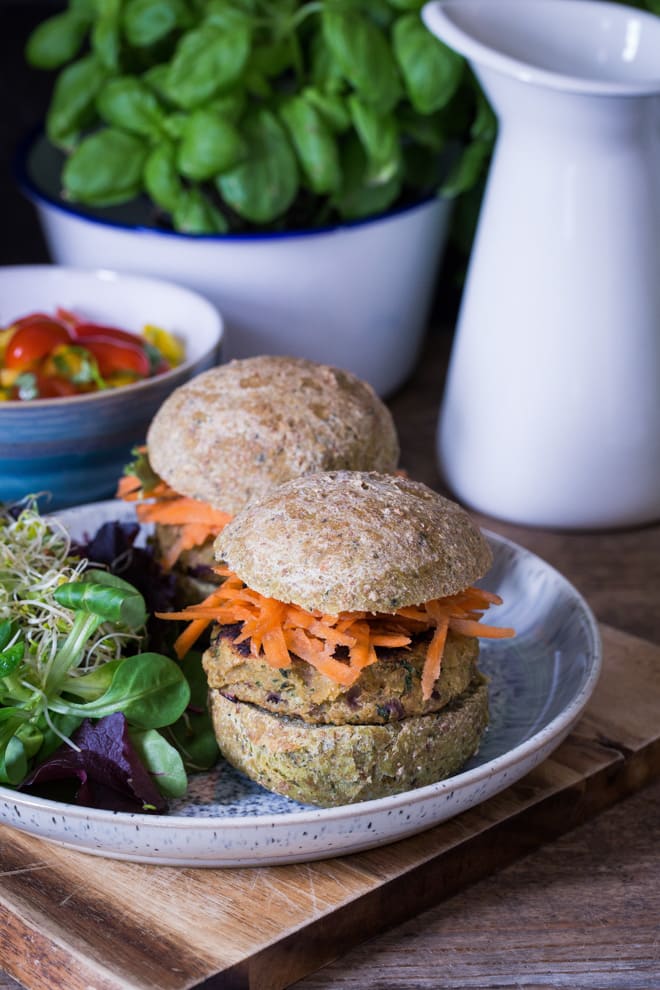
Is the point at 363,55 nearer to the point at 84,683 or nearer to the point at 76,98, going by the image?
the point at 76,98

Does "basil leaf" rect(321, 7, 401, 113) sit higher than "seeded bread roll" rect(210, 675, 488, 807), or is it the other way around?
"basil leaf" rect(321, 7, 401, 113)

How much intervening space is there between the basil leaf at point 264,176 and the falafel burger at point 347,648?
0.98 meters

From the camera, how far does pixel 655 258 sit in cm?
206

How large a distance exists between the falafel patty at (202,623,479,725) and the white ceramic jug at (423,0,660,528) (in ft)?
2.54

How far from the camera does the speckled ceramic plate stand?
1231mm

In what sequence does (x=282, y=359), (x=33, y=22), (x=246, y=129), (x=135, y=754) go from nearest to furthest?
(x=135, y=754) → (x=282, y=359) → (x=246, y=129) → (x=33, y=22)

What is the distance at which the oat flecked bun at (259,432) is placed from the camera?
167 centimetres

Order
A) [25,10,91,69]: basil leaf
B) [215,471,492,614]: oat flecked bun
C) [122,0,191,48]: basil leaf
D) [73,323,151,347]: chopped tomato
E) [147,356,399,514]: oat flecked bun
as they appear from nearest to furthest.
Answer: [215,471,492,614]: oat flecked bun, [147,356,399,514]: oat flecked bun, [73,323,151,347]: chopped tomato, [122,0,191,48]: basil leaf, [25,10,91,69]: basil leaf

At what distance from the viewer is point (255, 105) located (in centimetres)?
235

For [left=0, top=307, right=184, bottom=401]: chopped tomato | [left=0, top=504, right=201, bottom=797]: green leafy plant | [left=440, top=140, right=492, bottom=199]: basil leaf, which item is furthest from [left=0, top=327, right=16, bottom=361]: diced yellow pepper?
[left=440, top=140, right=492, bottom=199]: basil leaf

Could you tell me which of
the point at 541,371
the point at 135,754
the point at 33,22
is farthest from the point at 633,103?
the point at 33,22

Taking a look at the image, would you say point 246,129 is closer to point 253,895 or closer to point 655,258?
point 655,258

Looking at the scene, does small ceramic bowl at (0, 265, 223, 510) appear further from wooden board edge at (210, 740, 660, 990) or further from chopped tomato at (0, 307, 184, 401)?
wooden board edge at (210, 740, 660, 990)

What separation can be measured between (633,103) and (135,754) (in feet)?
3.93
